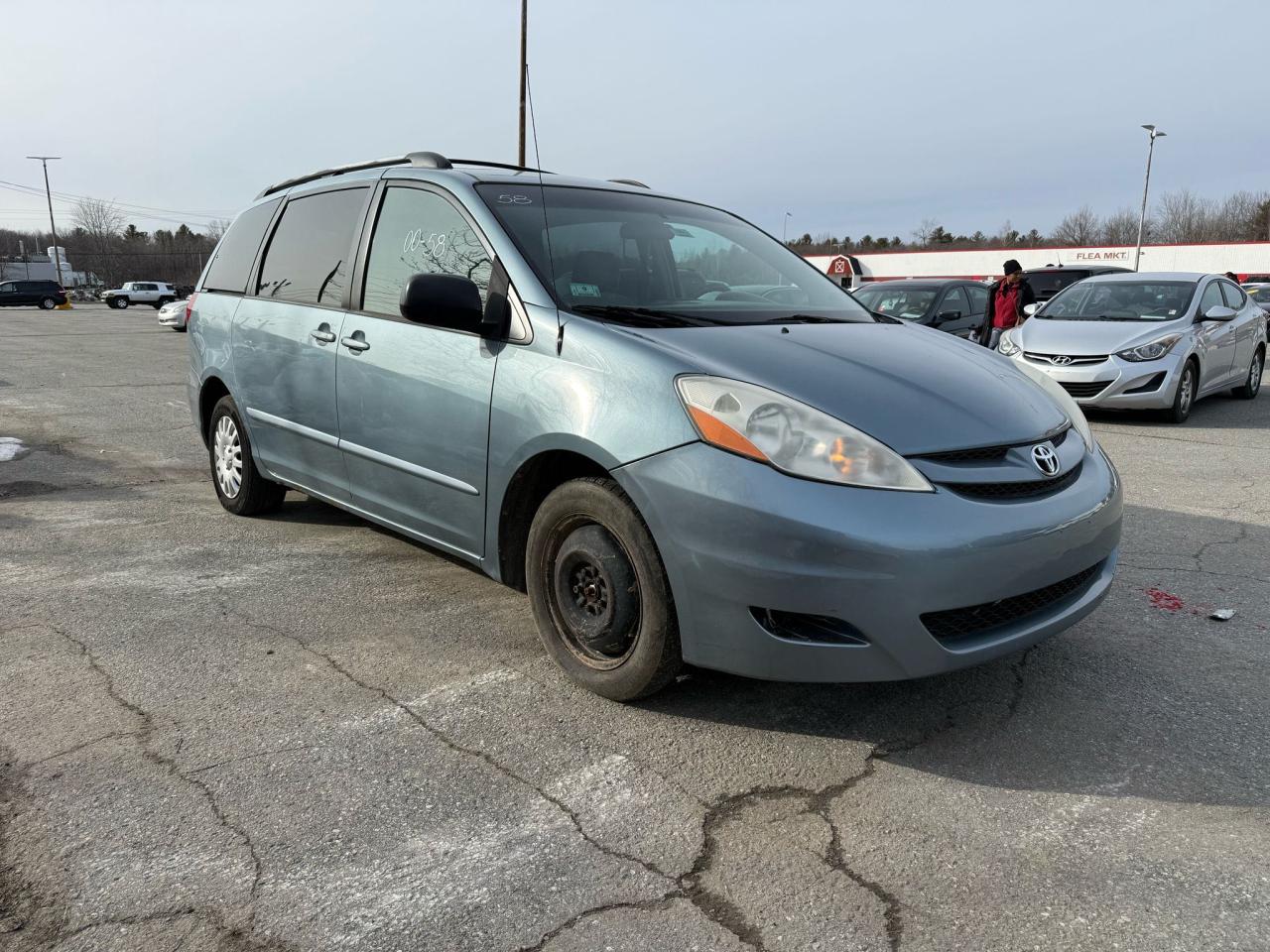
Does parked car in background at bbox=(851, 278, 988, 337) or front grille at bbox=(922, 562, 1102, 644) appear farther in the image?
parked car in background at bbox=(851, 278, 988, 337)

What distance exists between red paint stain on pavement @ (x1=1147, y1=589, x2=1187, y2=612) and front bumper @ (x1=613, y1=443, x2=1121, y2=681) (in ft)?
5.16

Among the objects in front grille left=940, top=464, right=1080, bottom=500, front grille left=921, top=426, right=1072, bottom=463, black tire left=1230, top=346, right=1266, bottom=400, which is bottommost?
black tire left=1230, top=346, right=1266, bottom=400

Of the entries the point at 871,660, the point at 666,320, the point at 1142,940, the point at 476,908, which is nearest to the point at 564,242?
the point at 666,320

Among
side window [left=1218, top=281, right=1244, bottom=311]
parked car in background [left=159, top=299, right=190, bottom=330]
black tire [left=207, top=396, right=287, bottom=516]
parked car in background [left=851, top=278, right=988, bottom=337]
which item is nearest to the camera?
black tire [left=207, top=396, right=287, bottom=516]

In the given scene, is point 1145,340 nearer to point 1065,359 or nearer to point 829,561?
point 1065,359

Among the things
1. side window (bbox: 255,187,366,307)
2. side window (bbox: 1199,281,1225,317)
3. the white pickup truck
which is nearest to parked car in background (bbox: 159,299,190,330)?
side window (bbox: 255,187,366,307)

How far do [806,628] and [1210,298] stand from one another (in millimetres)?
9626

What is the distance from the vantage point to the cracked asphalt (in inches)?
81.3

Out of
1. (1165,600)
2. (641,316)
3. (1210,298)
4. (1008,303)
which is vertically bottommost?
(1165,600)

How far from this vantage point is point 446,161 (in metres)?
4.01

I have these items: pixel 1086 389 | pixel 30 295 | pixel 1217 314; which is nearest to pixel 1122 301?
pixel 1217 314

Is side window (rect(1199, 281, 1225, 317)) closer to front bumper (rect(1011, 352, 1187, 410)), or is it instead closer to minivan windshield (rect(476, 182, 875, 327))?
front bumper (rect(1011, 352, 1187, 410))

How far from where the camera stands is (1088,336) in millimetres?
9234

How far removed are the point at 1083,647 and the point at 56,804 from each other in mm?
3308
